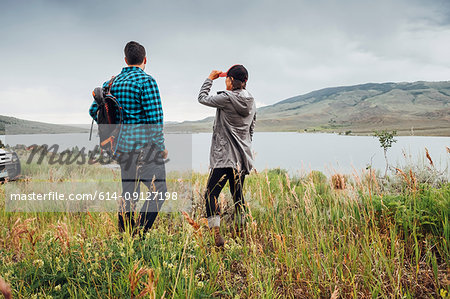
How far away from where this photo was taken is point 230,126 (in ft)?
12.1

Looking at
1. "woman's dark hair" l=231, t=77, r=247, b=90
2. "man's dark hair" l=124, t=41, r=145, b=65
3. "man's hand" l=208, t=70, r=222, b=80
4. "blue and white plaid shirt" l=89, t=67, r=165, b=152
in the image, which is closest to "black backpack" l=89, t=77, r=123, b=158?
"blue and white plaid shirt" l=89, t=67, r=165, b=152

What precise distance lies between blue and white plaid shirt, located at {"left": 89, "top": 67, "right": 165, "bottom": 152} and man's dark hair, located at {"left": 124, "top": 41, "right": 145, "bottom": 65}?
0.70ft

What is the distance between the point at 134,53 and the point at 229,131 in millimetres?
1517

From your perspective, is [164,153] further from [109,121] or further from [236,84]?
[236,84]

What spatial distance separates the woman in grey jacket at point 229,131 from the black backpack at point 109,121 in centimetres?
103

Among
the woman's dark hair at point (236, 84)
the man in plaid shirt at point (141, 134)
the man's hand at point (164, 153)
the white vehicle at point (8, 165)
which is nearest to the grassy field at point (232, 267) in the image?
the man in plaid shirt at point (141, 134)

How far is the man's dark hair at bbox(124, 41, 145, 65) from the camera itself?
349 centimetres

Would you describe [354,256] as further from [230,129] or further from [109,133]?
[109,133]

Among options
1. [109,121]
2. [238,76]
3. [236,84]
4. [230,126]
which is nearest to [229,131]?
[230,126]

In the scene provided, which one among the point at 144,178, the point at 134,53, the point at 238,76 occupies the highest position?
the point at 134,53

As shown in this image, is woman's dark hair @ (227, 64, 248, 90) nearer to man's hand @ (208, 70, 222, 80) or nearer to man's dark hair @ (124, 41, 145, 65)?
man's hand @ (208, 70, 222, 80)

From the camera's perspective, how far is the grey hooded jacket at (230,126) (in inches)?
141

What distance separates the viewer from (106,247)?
2.71 metres

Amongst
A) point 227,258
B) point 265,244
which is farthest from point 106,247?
point 265,244
